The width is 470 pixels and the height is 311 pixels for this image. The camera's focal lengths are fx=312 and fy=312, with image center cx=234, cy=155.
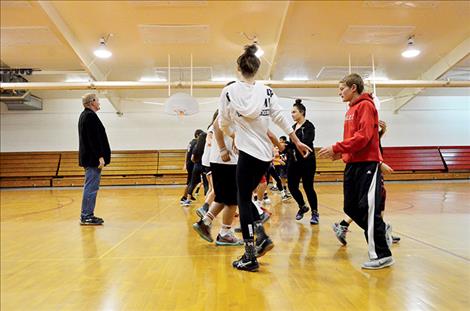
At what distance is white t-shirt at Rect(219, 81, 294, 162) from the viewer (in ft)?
6.88

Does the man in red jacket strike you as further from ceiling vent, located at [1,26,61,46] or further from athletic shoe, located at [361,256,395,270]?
ceiling vent, located at [1,26,61,46]

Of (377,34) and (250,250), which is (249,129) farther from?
(377,34)

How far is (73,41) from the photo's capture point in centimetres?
820

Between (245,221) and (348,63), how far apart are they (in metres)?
9.67

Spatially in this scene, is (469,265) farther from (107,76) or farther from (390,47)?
(107,76)

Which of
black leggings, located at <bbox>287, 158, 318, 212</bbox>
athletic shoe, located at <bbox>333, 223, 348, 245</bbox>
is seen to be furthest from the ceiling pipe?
athletic shoe, located at <bbox>333, 223, 348, 245</bbox>

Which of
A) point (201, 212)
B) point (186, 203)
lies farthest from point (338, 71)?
point (201, 212)

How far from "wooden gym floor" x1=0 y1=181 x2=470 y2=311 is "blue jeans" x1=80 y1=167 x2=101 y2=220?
45 centimetres

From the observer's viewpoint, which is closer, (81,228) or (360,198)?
(360,198)

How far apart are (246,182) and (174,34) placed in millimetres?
7239

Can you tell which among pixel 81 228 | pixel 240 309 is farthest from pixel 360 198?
pixel 81 228

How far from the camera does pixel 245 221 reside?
2.14m

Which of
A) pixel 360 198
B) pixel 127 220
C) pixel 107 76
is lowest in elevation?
pixel 127 220

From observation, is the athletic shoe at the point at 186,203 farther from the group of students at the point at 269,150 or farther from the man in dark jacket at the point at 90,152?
the group of students at the point at 269,150
